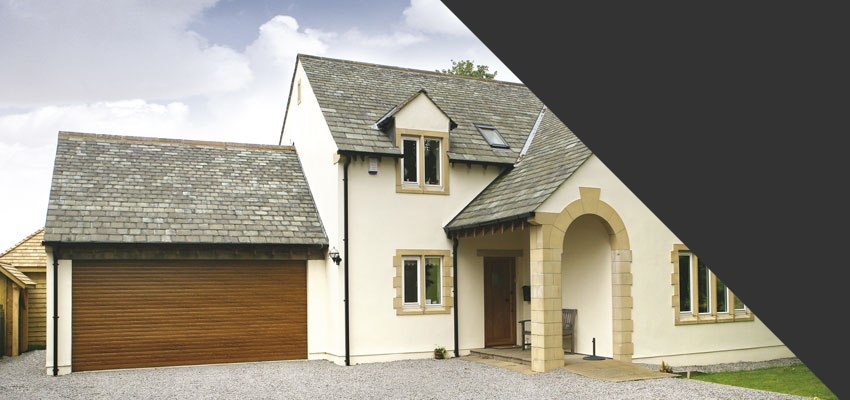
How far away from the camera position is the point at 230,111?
2302 cm

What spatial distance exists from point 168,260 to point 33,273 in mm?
8841

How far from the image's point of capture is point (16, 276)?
1892cm

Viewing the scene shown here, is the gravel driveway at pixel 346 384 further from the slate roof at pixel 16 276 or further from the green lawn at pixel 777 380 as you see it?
the slate roof at pixel 16 276

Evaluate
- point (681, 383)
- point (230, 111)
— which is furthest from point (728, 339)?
point (230, 111)

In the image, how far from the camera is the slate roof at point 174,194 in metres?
15.0

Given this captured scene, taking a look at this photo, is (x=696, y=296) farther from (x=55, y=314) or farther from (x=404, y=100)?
(x=55, y=314)

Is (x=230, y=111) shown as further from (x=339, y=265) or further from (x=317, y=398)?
(x=317, y=398)

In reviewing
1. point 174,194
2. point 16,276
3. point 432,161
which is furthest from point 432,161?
point 16,276

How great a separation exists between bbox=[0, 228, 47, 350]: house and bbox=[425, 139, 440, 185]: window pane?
11.3 m

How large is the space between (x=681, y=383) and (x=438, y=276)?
6355 mm

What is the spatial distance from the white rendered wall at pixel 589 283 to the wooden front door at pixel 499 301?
6.37 ft

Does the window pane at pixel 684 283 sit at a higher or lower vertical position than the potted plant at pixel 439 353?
higher

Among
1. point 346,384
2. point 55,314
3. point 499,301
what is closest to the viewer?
point 346,384

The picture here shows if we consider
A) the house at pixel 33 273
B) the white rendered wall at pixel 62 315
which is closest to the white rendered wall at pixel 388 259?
the white rendered wall at pixel 62 315
